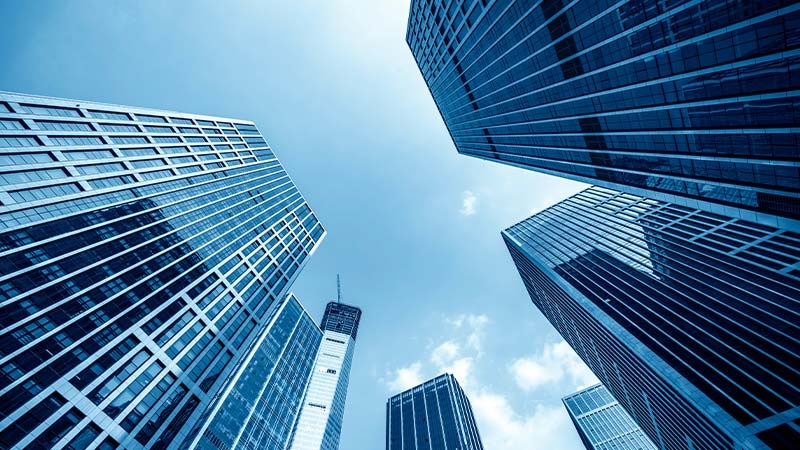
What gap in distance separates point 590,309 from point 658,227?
34.4 meters

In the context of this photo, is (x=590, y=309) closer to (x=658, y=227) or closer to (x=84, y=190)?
(x=658, y=227)

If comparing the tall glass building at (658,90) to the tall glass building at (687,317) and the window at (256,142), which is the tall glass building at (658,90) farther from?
the window at (256,142)

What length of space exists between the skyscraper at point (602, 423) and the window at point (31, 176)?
589 feet

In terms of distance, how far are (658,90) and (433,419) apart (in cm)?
17035

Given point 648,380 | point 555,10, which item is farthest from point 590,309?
point 555,10

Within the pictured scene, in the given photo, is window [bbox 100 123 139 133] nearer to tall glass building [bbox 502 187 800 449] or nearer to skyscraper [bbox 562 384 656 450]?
tall glass building [bbox 502 187 800 449]

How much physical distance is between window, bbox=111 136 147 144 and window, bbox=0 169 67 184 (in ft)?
55.0

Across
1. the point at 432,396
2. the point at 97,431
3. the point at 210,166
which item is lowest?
the point at 432,396

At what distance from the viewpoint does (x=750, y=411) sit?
45062 mm

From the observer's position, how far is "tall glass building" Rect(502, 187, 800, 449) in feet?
155

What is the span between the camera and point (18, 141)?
161ft

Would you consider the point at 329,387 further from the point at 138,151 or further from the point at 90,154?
the point at 90,154

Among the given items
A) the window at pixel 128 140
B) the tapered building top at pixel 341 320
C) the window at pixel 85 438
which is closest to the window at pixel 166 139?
the window at pixel 128 140

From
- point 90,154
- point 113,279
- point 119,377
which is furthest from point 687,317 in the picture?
point 90,154
